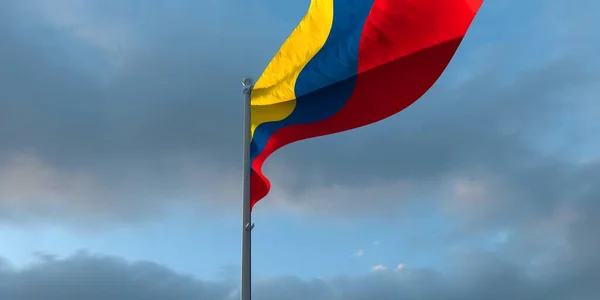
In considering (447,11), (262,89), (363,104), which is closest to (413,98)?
(363,104)

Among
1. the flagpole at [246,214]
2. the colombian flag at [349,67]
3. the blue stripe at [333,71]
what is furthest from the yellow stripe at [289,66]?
the flagpole at [246,214]

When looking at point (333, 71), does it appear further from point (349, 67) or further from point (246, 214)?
point (246, 214)

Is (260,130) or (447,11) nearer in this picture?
(447,11)

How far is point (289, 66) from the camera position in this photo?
17594 mm

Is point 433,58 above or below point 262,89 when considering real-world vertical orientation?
below

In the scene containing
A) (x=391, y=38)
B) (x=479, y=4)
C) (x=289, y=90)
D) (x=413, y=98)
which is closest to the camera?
(x=479, y=4)

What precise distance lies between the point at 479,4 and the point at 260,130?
7.03m

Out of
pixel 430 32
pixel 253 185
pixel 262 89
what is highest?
pixel 262 89

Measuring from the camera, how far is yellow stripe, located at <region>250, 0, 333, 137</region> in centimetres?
1698

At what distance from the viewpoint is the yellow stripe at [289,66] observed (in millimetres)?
16984

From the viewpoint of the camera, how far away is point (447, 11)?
46.5 feet

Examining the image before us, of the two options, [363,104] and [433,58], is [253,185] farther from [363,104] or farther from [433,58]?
[433,58]

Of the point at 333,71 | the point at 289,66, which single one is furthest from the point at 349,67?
the point at 289,66

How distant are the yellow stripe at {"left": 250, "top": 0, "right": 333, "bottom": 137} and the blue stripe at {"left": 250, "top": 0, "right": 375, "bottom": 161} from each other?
6.9 inches
